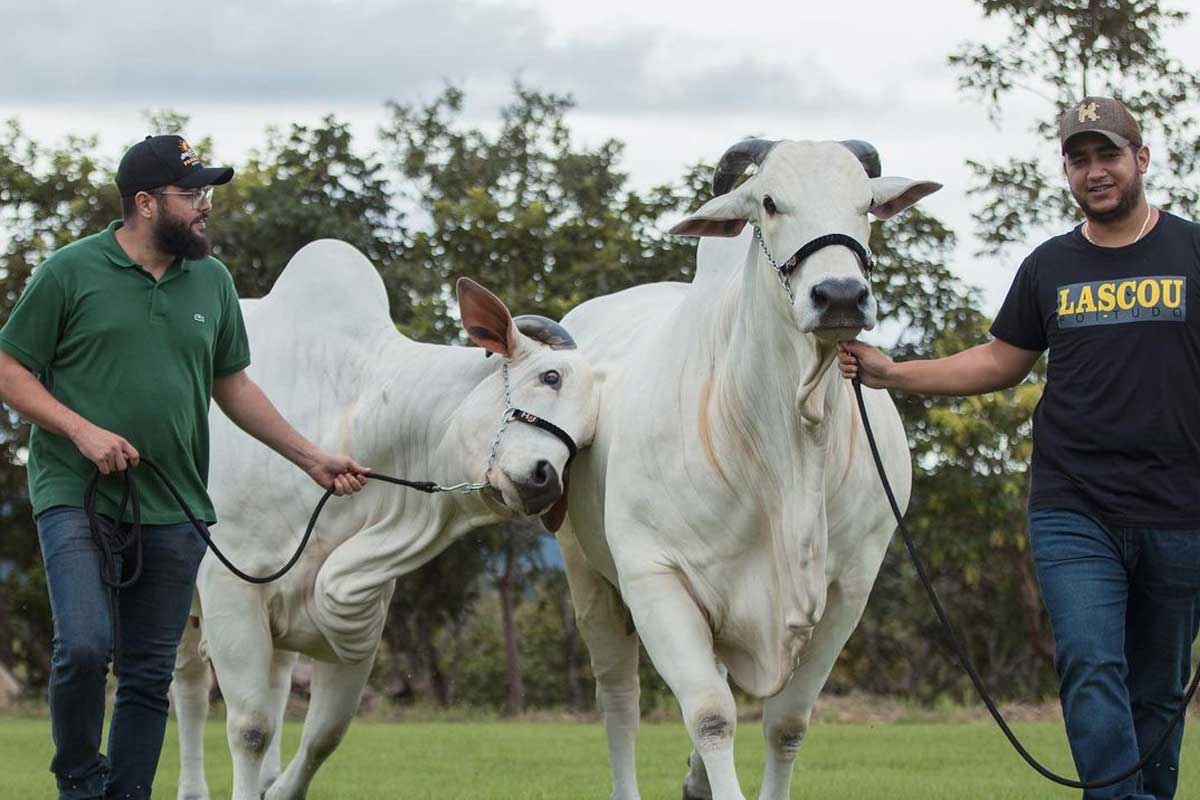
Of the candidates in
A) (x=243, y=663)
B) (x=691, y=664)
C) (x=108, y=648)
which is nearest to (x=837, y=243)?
(x=691, y=664)

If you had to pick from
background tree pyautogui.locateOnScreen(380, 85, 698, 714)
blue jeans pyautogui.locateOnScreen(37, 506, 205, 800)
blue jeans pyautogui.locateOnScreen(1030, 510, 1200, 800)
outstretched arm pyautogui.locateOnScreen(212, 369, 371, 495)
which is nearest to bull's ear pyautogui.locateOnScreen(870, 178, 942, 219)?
blue jeans pyautogui.locateOnScreen(1030, 510, 1200, 800)

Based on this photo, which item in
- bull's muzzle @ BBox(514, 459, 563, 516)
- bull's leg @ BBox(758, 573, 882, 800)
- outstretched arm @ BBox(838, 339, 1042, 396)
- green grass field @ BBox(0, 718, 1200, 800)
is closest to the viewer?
outstretched arm @ BBox(838, 339, 1042, 396)

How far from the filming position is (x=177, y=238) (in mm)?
6066

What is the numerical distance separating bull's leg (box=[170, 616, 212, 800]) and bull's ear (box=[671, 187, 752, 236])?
3.59m

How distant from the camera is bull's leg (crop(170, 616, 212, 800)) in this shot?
8750mm

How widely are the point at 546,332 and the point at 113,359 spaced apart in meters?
2.29

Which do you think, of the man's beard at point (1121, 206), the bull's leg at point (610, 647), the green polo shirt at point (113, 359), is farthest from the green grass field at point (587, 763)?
the man's beard at point (1121, 206)

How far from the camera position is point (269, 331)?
8.57 meters

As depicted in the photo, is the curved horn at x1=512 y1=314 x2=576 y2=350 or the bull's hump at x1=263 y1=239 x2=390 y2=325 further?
the bull's hump at x1=263 y1=239 x2=390 y2=325

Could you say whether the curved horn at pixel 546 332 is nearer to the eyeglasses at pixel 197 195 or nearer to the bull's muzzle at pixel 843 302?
the eyeglasses at pixel 197 195

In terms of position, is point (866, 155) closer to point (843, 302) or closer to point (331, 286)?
point (843, 302)

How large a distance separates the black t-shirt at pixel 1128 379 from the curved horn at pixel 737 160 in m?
1.23

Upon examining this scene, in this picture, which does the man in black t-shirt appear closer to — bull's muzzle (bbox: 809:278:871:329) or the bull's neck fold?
bull's muzzle (bbox: 809:278:871:329)

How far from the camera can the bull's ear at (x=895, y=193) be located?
19.8ft
